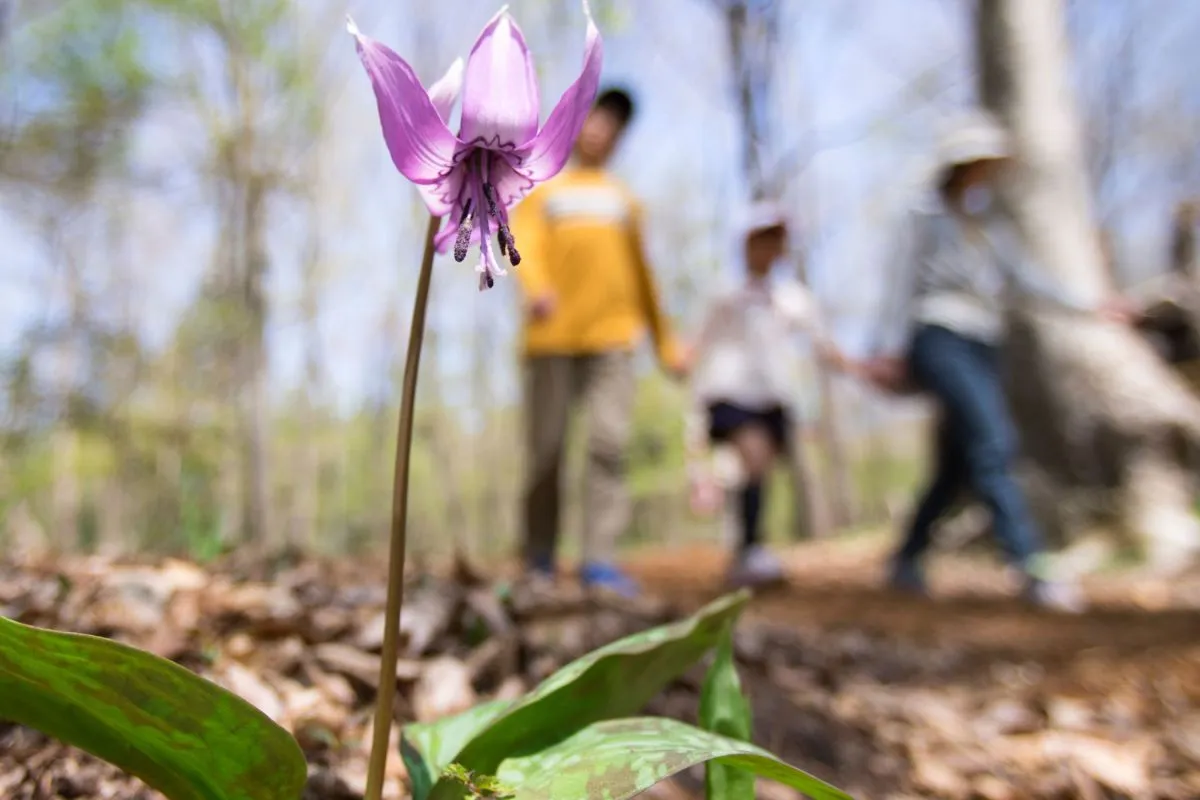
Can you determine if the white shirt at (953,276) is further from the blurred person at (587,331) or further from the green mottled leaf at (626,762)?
the green mottled leaf at (626,762)

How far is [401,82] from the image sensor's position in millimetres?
697

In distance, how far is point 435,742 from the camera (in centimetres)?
95

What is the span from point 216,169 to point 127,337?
2.59 metres

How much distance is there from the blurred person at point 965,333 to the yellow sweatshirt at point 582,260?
1154 millimetres

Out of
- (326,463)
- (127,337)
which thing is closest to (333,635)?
(127,337)

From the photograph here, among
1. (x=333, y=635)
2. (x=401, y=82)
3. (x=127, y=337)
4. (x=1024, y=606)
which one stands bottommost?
(x=1024, y=606)

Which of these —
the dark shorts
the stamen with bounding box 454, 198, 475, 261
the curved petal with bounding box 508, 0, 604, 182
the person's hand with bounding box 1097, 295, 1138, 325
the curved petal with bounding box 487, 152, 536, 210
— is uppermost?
the person's hand with bounding box 1097, 295, 1138, 325

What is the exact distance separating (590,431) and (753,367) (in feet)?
2.97

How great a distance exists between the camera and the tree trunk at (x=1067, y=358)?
14.3ft

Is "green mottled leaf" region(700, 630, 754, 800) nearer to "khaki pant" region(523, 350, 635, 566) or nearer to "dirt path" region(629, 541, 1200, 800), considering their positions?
"dirt path" region(629, 541, 1200, 800)

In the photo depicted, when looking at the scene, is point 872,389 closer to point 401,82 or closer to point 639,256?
point 639,256

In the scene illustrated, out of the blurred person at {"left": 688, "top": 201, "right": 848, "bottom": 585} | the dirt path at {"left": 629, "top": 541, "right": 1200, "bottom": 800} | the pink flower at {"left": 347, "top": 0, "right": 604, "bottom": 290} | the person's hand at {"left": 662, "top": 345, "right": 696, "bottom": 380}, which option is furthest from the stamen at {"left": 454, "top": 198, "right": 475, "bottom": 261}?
the blurred person at {"left": 688, "top": 201, "right": 848, "bottom": 585}

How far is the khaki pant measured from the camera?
304 cm

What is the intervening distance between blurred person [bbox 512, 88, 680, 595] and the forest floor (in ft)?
2.67
